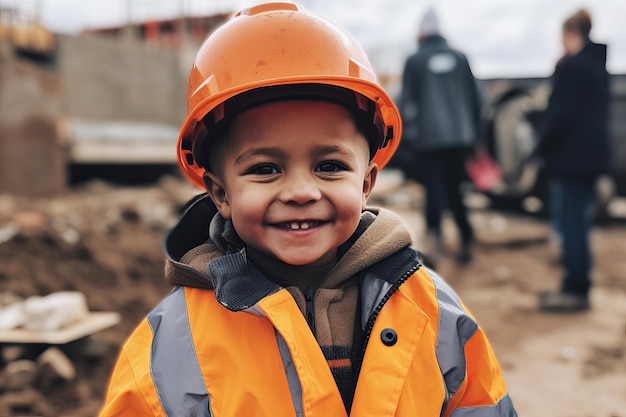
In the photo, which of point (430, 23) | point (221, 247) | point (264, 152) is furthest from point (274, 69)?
point (430, 23)

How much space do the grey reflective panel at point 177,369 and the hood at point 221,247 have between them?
0.39 ft

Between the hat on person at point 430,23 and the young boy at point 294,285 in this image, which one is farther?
the hat on person at point 430,23

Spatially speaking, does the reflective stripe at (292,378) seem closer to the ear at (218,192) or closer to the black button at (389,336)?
the black button at (389,336)

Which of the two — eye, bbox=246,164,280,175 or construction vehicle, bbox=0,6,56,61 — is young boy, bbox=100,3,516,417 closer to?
eye, bbox=246,164,280,175

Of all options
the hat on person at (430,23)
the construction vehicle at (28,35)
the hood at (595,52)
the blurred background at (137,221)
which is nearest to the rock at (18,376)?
the blurred background at (137,221)

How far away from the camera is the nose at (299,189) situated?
1.44 meters

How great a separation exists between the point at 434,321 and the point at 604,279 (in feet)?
15.1

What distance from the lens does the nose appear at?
1.44m

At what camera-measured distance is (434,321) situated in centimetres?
153

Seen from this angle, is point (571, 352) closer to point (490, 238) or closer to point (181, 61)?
point (490, 238)

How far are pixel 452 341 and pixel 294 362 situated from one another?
43cm

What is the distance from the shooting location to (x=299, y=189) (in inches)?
56.7

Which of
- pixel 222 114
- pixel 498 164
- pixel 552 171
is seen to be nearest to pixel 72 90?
pixel 498 164

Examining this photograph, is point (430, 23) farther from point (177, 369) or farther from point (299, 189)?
point (177, 369)
